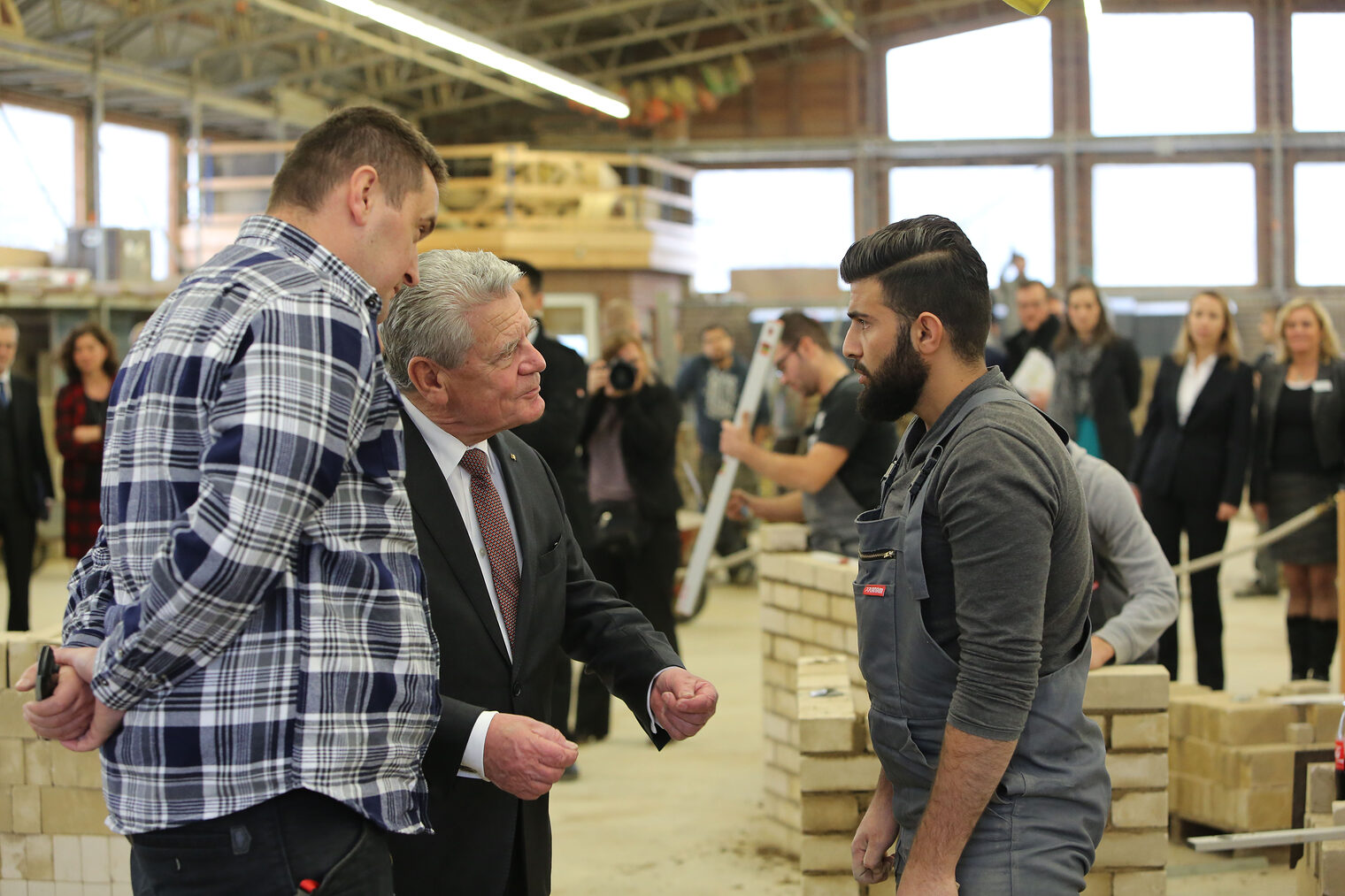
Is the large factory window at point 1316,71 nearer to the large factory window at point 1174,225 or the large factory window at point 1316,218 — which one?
the large factory window at point 1316,218

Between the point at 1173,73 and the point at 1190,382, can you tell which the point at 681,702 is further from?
the point at 1173,73

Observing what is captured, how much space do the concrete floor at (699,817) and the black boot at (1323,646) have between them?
0.44 meters

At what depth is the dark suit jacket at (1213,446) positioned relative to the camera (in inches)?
217

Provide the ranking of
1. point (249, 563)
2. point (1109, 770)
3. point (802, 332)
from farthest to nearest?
point (802, 332), point (1109, 770), point (249, 563)

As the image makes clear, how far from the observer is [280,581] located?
1.43 metres

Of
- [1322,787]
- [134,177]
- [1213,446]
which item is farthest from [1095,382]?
[134,177]

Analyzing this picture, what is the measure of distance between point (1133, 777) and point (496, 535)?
1.70m

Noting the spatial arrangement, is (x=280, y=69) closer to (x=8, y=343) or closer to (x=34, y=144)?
(x=34, y=144)

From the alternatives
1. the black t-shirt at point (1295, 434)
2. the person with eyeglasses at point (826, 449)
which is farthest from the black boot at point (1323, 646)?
the person with eyeglasses at point (826, 449)

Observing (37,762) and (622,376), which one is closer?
(37,762)

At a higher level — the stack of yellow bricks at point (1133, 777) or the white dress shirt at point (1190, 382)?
the white dress shirt at point (1190, 382)

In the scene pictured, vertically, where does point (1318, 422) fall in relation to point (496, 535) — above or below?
above

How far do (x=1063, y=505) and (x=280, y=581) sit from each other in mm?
1009

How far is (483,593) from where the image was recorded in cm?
191
